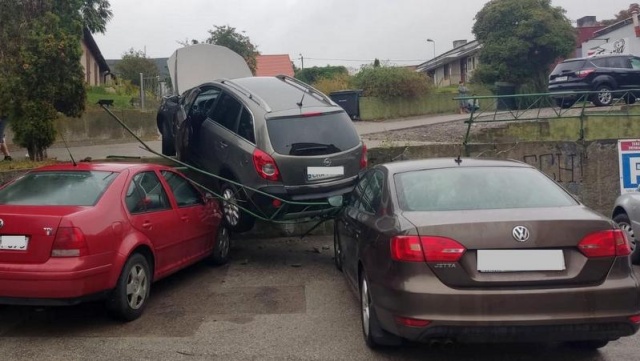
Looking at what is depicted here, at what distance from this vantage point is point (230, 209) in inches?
350

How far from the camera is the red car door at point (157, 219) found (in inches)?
256

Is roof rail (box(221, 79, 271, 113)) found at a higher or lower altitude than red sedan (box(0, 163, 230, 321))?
higher

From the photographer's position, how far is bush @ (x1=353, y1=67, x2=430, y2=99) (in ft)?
90.9

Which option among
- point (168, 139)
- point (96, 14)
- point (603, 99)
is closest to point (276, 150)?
point (168, 139)

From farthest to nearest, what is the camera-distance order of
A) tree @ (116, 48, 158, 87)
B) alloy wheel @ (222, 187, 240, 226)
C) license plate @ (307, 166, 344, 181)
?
tree @ (116, 48, 158, 87) < alloy wheel @ (222, 187, 240, 226) < license plate @ (307, 166, 344, 181)

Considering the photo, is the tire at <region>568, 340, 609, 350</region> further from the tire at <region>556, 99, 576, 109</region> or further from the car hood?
the tire at <region>556, 99, 576, 109</region>

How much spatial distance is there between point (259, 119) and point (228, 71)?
474 centimetres

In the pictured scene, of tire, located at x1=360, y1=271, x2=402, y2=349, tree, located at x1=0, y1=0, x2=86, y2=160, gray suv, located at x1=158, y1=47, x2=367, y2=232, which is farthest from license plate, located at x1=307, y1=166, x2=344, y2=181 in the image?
tree, located at x1=0, y1=0, x2=86, y2=160

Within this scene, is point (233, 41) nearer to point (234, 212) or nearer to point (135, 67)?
point (135, 67)

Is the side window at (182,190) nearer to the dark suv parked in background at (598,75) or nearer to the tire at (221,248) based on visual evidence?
the tire at (221,248)

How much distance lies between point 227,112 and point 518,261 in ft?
18.3

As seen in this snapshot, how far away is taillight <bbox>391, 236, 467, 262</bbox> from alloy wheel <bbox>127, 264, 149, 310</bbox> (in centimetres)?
282

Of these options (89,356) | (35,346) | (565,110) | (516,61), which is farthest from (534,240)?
(516,61)

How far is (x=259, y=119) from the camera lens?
8.43m
